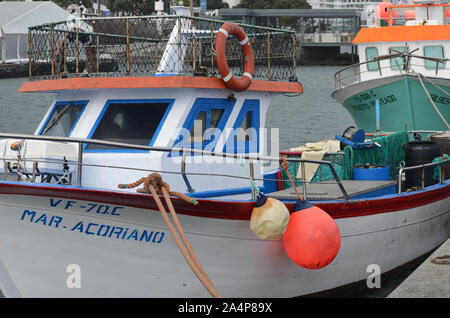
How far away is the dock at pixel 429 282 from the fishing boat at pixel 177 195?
0.80 m

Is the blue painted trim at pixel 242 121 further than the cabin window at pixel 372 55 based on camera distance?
No

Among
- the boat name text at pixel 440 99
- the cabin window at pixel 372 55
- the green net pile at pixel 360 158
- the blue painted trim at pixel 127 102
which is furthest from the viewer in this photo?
the cabin window at pixel 372 55

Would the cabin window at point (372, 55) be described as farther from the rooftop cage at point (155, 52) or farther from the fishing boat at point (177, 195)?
the fishing boat at point (177, 195)

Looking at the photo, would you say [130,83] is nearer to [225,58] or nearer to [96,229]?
[225,58]

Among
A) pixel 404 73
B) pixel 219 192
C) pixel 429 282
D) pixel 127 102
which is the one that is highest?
pixel 404 73

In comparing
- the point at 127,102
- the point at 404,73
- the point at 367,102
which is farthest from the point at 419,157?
the point at 367,102

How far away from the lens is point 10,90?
159ft

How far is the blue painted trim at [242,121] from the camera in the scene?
29.2 ft

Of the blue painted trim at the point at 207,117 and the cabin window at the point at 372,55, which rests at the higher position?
the cabin window at the point at 372,55

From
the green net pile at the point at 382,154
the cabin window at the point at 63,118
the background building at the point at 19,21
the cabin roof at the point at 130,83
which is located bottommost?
the green net pile at the point at 382,154

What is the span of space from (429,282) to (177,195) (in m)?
2.77

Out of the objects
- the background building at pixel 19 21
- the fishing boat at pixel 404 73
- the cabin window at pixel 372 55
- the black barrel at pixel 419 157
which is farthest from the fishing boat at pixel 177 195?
the background building at pixel 19 21

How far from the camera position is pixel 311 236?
22.9 ft
